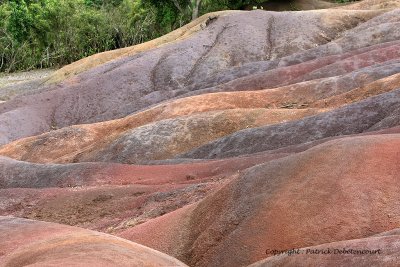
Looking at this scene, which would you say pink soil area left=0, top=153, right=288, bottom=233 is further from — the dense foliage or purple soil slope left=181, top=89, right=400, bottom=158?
the dense foliage

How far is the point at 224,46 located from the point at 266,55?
2.98 meters

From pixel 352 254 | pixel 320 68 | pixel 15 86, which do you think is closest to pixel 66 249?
pixel 352 254

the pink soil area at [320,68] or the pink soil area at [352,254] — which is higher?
the pink soil area at [352,254]

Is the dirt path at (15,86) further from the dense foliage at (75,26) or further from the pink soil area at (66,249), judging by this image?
the pink soil area at (66,249)

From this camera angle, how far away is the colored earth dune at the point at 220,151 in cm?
1061

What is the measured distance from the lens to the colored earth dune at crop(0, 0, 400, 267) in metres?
10.6

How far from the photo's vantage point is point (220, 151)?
26703 millimetres

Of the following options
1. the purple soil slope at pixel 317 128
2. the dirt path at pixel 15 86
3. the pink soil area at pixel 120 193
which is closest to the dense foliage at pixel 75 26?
the dirt path at pixel 15 86

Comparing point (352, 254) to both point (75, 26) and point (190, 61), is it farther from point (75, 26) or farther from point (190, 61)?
point (75, 26)

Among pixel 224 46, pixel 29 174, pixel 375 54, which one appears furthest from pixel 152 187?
pixel 224 46

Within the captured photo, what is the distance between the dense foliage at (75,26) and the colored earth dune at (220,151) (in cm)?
1234

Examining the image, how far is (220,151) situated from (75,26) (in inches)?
1706

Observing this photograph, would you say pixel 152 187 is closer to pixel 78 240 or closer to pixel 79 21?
pixel 78 240

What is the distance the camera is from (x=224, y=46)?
161 ft
